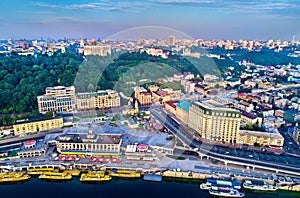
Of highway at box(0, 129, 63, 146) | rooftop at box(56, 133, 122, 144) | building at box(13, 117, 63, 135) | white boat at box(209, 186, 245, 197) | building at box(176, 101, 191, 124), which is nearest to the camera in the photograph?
white boat at box(209, 186, 245, 197)

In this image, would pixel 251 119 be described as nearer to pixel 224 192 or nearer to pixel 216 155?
pixel 216 155

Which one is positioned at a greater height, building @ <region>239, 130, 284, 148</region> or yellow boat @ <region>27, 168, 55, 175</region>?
building @ <region>239, 130, 284, 148</region>

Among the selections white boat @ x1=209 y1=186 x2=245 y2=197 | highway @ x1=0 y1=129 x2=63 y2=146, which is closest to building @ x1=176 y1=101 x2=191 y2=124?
white boat @ x1=209 y1=186 x2=245 y2=197

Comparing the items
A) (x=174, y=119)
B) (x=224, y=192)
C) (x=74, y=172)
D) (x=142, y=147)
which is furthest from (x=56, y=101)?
(x=224, y=192)

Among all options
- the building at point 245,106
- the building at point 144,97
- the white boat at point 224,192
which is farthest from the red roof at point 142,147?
the building at point 245,106

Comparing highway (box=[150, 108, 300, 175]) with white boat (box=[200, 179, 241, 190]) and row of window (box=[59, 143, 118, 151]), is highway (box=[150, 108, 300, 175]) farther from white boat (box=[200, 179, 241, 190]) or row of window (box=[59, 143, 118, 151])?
row of window (box=[59, 143, 118, 151])

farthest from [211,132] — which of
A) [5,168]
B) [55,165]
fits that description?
[5,168]
